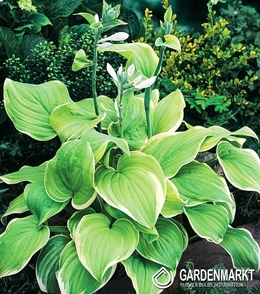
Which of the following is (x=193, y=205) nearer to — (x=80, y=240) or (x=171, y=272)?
(x=171, y=272)

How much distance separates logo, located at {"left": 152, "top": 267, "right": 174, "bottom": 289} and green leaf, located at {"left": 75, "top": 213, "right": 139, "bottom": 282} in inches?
7.0

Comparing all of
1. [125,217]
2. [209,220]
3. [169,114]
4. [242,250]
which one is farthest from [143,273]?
[169,114]

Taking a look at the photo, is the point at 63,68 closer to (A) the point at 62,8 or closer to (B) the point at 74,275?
(A) the point at 62,8

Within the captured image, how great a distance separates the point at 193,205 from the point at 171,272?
0.87 feet

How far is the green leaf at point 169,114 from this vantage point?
92.4 inches

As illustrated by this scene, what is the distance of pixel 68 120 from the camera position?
7.37ft

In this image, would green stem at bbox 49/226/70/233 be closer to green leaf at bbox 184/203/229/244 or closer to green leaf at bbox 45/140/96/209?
green leaf at bbox 45/140/96/209

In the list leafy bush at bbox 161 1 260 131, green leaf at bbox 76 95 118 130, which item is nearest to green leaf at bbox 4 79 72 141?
green leaf at bbox 76 95 118 130

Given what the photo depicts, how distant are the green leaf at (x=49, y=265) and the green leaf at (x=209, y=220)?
0.52m

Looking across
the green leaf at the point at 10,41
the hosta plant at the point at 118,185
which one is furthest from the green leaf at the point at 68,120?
the green leaf at the point at 10,41

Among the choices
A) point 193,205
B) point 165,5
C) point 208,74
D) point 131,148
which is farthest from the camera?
point 165,5

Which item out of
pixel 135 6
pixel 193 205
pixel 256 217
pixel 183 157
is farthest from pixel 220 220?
pixel 135 6

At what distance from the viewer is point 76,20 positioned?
313cm

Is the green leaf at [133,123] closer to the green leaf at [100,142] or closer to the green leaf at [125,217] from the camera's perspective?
the green leaf at [100,142]
